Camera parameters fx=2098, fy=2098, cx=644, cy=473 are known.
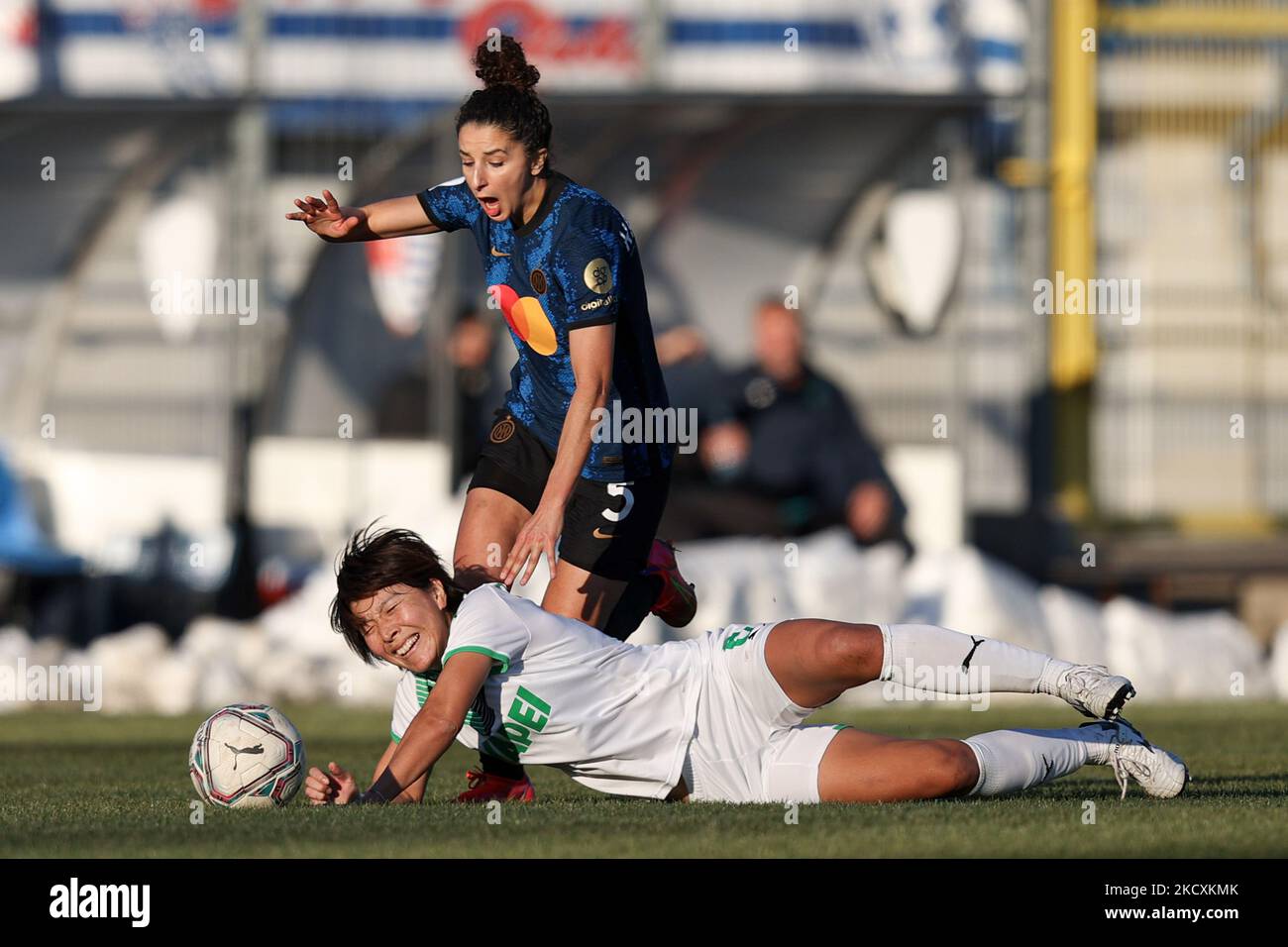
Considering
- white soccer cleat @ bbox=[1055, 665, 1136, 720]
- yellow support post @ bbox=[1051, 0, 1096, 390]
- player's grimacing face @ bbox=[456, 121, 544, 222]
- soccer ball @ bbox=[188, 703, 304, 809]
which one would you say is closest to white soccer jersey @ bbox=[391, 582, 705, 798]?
soccer ball @ bbox=[188, 703, 304, 809]

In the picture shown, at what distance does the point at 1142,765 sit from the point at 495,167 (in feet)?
8.02

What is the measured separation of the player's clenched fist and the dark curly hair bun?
77.8 inches

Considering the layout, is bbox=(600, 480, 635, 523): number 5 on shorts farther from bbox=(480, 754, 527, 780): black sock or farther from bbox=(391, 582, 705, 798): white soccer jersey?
bbox=(480, 754, 527, 780): black sock

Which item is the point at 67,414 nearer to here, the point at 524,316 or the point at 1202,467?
the point at 1202,467

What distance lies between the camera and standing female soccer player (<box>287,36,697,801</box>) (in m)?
5.88

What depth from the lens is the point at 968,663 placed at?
562 cm

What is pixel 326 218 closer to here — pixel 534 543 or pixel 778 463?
pixel 534 543

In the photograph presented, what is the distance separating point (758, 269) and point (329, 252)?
3.58m

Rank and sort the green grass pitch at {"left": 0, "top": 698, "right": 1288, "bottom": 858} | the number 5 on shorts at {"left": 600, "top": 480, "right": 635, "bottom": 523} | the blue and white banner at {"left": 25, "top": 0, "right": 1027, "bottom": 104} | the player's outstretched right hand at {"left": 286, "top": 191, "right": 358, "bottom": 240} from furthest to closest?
the blue and white banner at {"left": 25, "top": 0, "right": 1027, "bottom": 104} → the player's outstretched right hand at {"left": 286, "top": 191, "right": 358, "bottom": 240} → the number 5 on shorts at {"left": 600, "top": 480, "right": 635, "bottom": 523} → the green grass pitch at {"left": 0, "top": 698, "right": 1288, "bottom": 858}

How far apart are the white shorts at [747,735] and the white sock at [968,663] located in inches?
13.1

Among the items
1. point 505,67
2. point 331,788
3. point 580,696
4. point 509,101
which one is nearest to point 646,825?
point 580,696

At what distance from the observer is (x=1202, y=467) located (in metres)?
16.5

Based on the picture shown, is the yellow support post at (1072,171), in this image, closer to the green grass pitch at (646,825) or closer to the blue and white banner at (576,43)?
the blue and white banner at (576,43)
